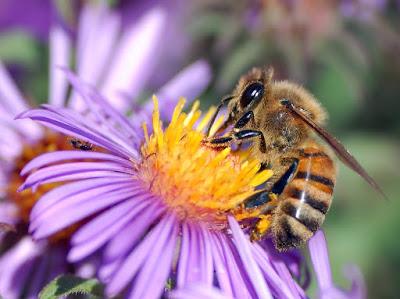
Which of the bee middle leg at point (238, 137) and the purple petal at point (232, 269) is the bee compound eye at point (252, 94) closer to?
the bee middle leg at point (238, 137)

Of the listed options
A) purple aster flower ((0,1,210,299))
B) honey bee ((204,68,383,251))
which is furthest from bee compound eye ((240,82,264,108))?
purple aster flower ((0,1,210,299))

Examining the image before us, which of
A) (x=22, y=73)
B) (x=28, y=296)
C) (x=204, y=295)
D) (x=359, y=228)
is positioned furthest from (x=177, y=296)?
(x=359, y=228)

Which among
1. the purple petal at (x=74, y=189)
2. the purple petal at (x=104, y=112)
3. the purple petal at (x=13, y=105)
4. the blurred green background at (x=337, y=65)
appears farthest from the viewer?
the blurred green background at (x=337, y=65)

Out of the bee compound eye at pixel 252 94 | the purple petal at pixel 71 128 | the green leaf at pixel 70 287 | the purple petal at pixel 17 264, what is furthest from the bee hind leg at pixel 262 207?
the purple petal at pixel 17 264

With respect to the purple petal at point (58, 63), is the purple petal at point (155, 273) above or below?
below

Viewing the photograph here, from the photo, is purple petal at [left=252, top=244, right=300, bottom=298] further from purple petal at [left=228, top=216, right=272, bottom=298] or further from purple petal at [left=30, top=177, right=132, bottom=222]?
purple petal at [left=30, top=177, right=132, bottom=222]

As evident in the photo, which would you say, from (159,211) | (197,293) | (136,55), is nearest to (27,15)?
(136,55)
